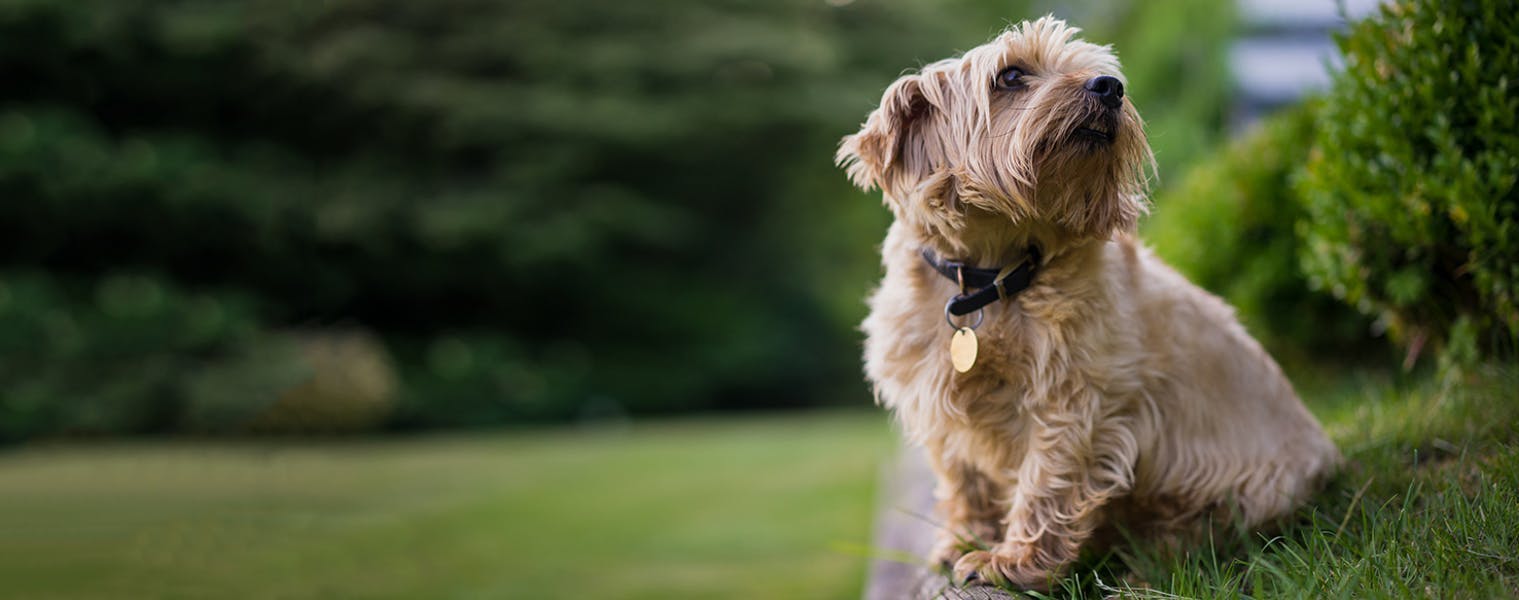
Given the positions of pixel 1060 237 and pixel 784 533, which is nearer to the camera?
pixel 1060 237

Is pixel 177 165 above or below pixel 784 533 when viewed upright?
above

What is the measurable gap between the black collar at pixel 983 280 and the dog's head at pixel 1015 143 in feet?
0.25

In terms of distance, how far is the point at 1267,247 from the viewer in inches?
219

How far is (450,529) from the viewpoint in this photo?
7.39 metres

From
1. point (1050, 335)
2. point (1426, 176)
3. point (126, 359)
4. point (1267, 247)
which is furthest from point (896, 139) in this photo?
point (126, 359)

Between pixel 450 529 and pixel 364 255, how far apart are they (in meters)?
10.8

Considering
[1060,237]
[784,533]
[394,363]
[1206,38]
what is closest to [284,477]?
[784,533]

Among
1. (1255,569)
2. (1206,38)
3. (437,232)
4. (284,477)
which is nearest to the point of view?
(1255,569)

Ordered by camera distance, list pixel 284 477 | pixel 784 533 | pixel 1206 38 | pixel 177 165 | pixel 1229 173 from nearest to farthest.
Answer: pixel 1229 173 < pixel 784 533 < pixel 284 477 < pixel 1206 38 < pixel 177 165

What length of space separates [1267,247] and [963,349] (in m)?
3.50

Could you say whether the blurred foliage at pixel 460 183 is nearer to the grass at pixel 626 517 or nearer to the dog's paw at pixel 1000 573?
the grass at pixel 626 517

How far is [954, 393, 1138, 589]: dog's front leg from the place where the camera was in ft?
9.02

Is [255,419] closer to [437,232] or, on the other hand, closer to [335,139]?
[437,232]

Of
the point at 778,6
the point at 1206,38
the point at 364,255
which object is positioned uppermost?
the point at 778,6
